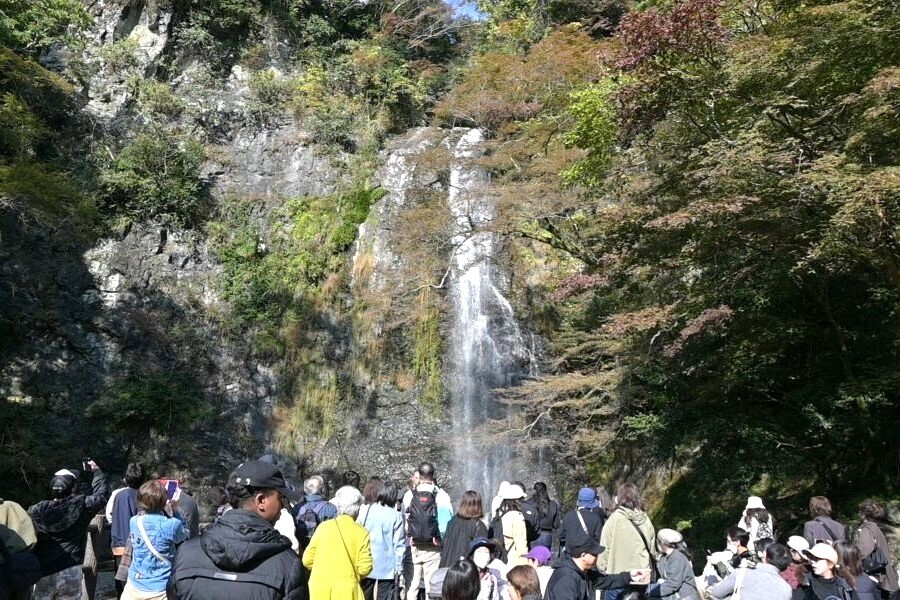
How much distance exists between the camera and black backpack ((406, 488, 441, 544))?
5.80 metres

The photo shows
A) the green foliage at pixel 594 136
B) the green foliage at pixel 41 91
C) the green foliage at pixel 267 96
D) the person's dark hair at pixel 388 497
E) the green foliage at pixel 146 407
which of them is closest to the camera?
the person's dark hair at pixel 388 497

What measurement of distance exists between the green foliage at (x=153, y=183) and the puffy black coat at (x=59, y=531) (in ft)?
49.6

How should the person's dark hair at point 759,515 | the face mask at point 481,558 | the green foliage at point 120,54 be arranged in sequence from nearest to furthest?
1. the face mask at point 481,558
2. the person's dark hair at point 759,515
3. the green foliage at point 120,54

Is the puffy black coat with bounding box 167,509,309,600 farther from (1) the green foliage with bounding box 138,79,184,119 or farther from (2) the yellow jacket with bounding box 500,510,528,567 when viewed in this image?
(1) the green foliage with bounding box 138,79,184,119

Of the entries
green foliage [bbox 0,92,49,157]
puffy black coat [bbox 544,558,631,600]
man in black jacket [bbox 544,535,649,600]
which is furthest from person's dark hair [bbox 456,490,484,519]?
green foliage [bbox 0,92,49,157]

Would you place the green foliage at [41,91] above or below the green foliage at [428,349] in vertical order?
above

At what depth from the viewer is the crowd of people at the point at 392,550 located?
2.47 meters

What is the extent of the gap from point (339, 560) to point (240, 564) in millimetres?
1459

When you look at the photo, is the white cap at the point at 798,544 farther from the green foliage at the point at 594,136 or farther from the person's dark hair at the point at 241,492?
the green foliage at the point at 594,136

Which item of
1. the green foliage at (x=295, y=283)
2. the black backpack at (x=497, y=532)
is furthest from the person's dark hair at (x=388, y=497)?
the green foliage at (x=295, y=283)

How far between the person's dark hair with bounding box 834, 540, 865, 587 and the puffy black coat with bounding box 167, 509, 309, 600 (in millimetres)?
3371

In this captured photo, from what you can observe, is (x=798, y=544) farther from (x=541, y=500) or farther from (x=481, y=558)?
(x=541, y=500)

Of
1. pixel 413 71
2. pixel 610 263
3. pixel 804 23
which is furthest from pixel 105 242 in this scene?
pixel 804 23

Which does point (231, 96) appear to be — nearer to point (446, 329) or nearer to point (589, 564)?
point (446, 329)
